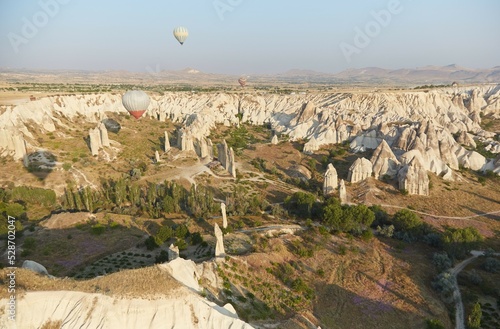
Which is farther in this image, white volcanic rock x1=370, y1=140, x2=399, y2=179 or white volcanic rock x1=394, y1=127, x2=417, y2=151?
white volcanic rock x1=394, y1=127, x2=417, y2=151

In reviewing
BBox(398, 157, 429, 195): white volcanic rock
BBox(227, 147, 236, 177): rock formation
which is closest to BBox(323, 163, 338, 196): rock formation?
BBox(398, 157, 429, 195): white volcanic rock

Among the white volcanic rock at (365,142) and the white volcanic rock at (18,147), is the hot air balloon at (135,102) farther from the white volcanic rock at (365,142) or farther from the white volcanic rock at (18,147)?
the white volcanic rock at (365,142)

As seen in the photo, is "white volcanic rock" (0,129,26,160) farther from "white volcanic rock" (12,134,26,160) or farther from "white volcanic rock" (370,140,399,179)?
"white volcanic rock" (370,140,399,179)

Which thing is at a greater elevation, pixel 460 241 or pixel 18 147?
pixel 18 147

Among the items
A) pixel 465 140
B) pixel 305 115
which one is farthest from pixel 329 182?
pixel 305 115

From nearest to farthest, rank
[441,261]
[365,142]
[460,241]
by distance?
1. [441,261]
2. [460,241]
3. [365,142]

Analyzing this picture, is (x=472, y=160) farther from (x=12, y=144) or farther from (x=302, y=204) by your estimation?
(x=12, y=144)

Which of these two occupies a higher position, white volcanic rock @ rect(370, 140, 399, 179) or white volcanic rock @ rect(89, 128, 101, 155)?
white volcanic rock @ rect(89, 128, 101, 155)

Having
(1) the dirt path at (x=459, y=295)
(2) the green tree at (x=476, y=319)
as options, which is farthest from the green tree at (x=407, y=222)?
(2) the green tree at (x=476, y=319)

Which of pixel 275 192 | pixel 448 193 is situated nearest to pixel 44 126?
pixel 275 192
